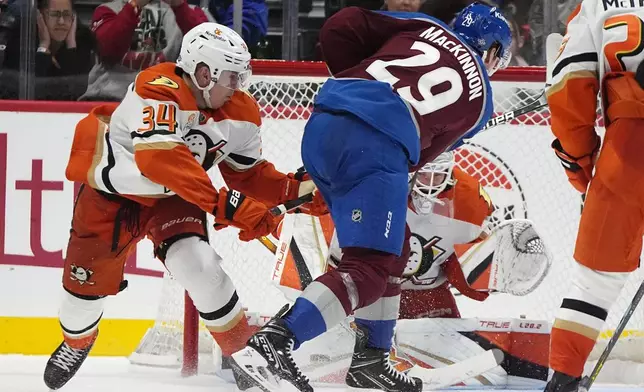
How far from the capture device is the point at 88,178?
11.2 feet

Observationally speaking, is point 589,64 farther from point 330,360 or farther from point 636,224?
point 330,360

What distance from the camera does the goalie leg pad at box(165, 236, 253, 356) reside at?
333cm

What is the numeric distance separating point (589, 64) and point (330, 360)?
1.38 metres

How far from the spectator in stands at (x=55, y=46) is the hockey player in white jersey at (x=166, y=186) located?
0.94 meters

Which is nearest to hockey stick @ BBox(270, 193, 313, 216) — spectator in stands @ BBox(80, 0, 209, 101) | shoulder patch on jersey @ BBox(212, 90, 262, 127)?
shoulder patch on jersey @ BBox(212, 90, 262, 127)

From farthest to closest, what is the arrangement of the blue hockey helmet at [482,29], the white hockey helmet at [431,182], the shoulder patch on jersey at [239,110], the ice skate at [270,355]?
the white hockey helmet at [431,182] → the shoulder patch on jersey at [239,110] → the blue hockey helmet at [482,29] → the ice skate at [270,355]

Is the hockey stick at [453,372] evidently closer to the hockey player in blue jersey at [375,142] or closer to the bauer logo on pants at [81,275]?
the hockey player in blue jersey at [375,142]

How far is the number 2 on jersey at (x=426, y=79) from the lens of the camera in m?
2.63

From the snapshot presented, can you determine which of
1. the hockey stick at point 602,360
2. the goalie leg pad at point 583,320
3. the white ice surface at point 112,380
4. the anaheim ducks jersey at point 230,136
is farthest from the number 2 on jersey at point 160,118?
the hockey stick at point 602,360

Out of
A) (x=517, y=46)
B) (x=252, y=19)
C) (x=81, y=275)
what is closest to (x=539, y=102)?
(x=517, y=46)

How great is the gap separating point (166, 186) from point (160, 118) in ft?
0.68

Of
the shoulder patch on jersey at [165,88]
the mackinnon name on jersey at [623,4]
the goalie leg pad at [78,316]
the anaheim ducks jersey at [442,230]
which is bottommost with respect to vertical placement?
the goalie leg pad at [78,316]

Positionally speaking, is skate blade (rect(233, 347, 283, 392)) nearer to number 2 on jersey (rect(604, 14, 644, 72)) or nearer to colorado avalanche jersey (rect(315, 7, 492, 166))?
colorado avalanche jersey (rect(315, 7, 492, 166))

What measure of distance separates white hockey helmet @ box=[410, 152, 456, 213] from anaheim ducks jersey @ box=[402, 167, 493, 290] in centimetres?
4
